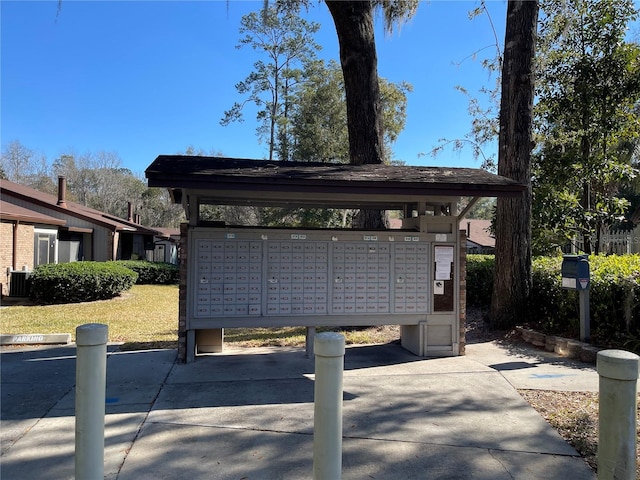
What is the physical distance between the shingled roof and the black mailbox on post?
1.63 metres

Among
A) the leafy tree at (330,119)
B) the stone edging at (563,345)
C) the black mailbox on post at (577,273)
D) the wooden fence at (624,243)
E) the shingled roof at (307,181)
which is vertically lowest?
the stone edging at (563,345)

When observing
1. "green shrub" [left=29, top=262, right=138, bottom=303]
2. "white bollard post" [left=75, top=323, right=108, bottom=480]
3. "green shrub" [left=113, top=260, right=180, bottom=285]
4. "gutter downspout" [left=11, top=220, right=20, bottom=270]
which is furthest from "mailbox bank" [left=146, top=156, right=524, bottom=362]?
"green shrub" [left=113, top=260, right=180, bottom=285]

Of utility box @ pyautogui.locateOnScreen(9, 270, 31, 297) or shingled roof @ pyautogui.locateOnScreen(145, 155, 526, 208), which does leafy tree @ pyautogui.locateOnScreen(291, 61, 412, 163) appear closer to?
utility box @ pyautogui.locateOnScreen(9, 270, 31, 297)

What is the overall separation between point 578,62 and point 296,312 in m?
8.65

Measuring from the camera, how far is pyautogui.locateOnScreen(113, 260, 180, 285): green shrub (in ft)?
75.9

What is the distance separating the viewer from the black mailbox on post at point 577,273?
674 cm

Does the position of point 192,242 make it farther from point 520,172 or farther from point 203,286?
point 520,172

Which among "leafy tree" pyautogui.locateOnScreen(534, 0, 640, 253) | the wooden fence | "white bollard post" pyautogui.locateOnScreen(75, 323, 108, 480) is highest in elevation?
"leafy tree" pyautogui.locateOnScreen(534, 0, 640, 253)

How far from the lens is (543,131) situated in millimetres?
11180

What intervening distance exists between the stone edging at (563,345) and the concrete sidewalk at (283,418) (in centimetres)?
22

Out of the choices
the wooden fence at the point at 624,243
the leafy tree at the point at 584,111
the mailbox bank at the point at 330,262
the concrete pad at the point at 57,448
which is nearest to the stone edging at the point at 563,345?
the mailbox bank at the point at 330,262

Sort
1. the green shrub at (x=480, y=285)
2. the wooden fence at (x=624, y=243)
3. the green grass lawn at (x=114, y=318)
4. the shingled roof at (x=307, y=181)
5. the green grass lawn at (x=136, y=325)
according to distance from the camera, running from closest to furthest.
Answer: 1. the shingled roof at (x=307, y=181)
2. the green grass lawn at (x=136, y=325)
3. the green grass lawn at (x=114, y=318)
4. the green shrub at (x=480, y=285)
5. the wooden fence at (x=624, y=243)

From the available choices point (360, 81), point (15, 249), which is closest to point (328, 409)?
point (360, 81)

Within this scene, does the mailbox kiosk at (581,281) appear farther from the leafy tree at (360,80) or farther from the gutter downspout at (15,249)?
the gutter downspout at (15,249)
